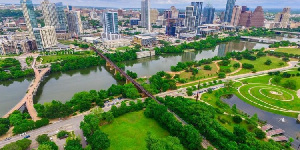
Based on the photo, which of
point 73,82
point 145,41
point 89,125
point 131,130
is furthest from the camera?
point 145,41

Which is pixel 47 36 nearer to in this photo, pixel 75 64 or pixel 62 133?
pixel 75 64

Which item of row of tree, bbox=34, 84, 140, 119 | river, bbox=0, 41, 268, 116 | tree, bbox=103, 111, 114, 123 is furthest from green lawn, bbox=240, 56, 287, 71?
tree, bbox=103, 111, 114, 123

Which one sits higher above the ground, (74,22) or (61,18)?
(61,18)

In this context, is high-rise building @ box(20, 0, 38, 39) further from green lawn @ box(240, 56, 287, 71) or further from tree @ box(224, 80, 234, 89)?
green lawn @ box(240, 56, 287, 71)

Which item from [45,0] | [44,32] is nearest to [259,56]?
[44,32]

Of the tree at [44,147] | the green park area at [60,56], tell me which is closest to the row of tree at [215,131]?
the tree at [44,147]

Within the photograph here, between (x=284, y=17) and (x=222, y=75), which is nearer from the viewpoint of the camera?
(x=222, y=75)

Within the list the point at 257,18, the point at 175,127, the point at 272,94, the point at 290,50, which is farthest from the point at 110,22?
the point at 257,18
